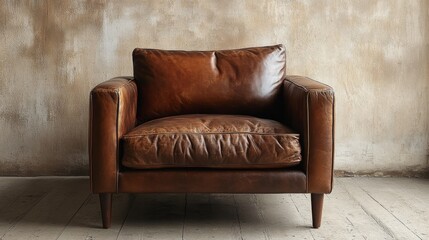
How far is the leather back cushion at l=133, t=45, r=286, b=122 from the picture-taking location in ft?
10.1

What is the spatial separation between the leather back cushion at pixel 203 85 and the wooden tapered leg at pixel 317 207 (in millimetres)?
622

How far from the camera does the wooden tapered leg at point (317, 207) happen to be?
103 inches

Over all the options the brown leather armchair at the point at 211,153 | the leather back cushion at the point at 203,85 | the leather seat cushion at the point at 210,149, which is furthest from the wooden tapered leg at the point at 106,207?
the leather back cushion at the point at 203,85

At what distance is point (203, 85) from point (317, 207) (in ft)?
2.96

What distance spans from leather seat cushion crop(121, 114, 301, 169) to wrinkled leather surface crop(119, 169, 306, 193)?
0.03 m

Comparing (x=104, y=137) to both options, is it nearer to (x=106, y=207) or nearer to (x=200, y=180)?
(x=106, y=207)

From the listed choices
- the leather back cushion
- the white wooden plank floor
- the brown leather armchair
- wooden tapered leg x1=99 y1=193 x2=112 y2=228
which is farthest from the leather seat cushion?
the leather back cushion

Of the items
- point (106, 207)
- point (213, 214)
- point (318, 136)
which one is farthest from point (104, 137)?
point (318, 136)

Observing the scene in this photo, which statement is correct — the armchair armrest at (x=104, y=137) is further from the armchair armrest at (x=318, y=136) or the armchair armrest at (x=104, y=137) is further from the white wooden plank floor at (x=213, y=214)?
the armchair armrest at (x=318, y=136)

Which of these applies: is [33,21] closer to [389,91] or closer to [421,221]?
[389,91]

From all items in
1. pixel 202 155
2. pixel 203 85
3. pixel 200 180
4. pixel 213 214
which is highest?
pixel 203 85

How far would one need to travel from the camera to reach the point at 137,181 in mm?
2545

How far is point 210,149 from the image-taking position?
2521mm

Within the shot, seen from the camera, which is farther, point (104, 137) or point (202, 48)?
point (202, 48)
